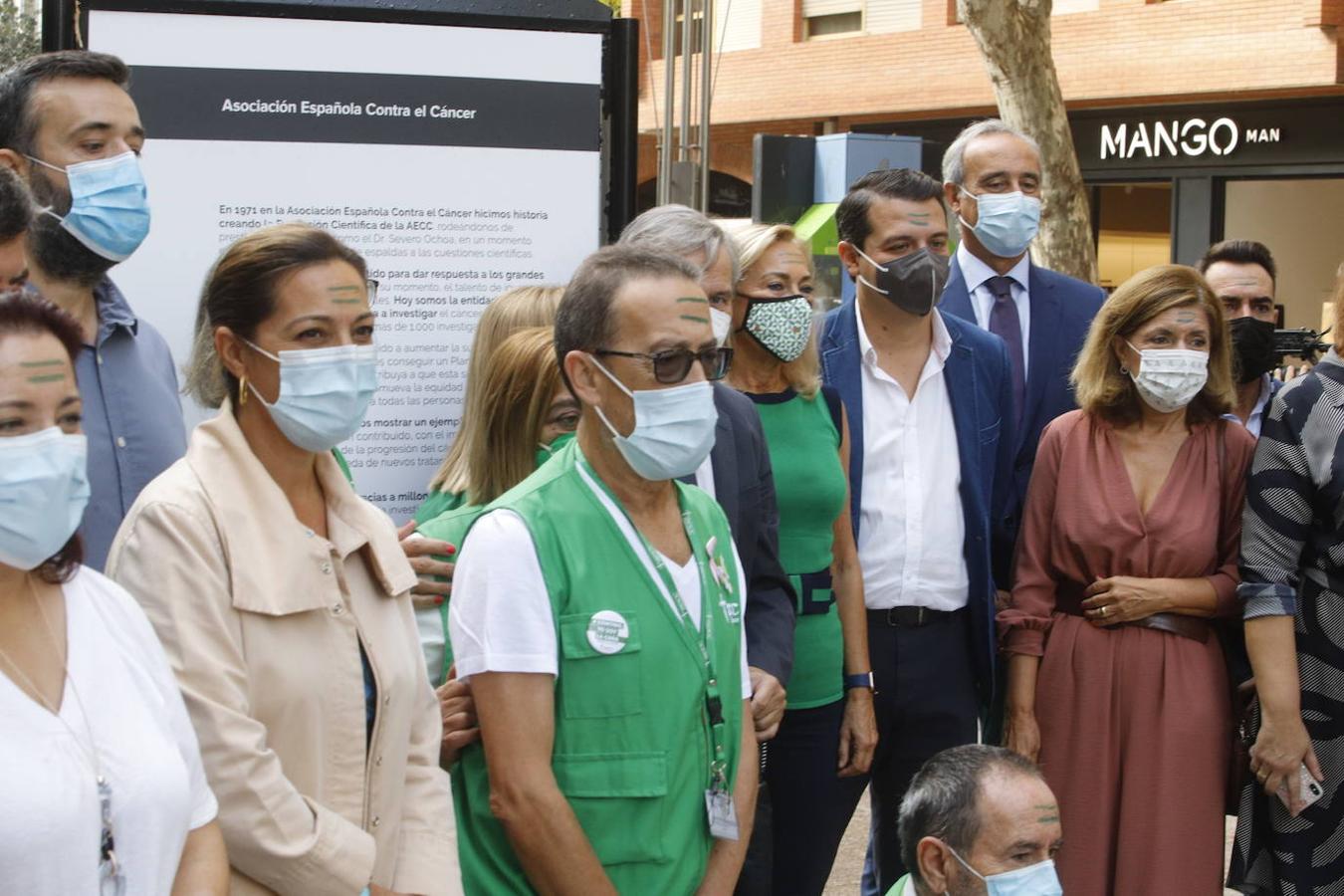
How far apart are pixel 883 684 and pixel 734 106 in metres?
Answer: 20.1

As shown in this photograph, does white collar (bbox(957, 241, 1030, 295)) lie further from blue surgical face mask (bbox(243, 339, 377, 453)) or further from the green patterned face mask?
blue surgical face mask (bbox(243, 339, 377, 453))

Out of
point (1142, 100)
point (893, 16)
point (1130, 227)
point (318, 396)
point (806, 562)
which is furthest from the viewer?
point (893, 16)

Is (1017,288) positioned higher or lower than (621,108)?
lower

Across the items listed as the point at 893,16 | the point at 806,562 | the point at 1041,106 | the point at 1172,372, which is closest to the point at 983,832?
the point at 806,562

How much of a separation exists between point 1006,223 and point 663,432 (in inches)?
96.9

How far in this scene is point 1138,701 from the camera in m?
4.54

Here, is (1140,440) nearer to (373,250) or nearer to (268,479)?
(373,250)

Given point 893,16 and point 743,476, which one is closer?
point 743,476

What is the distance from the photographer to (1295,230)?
19172 millimetres

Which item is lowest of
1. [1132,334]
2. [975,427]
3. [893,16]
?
[975,427]

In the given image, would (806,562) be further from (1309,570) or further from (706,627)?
(1309,570)

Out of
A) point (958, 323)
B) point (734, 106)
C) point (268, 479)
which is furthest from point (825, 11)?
point (268, 479)

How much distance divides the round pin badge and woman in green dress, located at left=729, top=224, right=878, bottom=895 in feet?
3.98

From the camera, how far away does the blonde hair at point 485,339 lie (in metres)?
4.05
